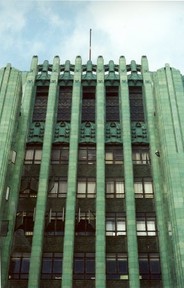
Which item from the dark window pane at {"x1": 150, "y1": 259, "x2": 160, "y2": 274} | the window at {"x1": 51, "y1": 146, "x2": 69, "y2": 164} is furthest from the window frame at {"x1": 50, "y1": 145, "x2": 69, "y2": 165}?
the dark window pane at {"x1": 150, "y1": 259, "x2": 160, "y2": 274}

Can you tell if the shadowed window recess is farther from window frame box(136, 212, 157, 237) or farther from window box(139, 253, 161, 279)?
window box(139, 253, 161, 279)

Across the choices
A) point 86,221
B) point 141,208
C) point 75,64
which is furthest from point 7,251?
point 75,64

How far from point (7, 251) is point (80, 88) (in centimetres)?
2137

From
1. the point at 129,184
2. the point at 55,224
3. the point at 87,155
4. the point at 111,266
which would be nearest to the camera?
the point at 111,266

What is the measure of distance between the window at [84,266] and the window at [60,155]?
396 inches

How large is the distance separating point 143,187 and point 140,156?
3.91m

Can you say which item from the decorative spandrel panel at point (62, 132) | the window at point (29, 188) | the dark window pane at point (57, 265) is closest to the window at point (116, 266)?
the dark window pane at point (57, 265)

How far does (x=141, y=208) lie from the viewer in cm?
3566

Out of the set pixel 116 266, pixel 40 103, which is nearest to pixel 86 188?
pixel 116 266

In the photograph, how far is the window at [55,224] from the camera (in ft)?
112

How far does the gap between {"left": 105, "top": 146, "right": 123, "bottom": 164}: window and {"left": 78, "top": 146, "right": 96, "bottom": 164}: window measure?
4.32ft

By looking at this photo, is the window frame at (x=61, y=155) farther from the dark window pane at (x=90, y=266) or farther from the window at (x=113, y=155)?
the dark window pane at (x=90, y=266)

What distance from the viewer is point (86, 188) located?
3716cm

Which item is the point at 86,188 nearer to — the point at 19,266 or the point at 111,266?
the point at 111,266
